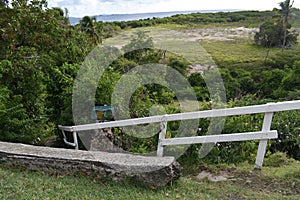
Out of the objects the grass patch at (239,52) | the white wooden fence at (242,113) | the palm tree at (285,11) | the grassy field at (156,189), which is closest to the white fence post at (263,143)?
the white wooden fence at (242,113)

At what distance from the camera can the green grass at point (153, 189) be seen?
2.65 metres

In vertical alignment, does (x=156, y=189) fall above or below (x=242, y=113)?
below

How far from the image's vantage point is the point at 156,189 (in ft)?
9.22

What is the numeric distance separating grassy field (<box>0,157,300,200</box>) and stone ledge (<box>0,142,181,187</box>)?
0.27ft

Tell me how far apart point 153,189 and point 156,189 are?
32mm

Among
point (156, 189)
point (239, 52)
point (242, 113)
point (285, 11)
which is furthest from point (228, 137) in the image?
point (285, 11)

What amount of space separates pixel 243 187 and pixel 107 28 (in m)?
23.7

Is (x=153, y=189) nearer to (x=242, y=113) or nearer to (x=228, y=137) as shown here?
(x=228, y=137)

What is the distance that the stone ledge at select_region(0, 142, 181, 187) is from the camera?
2.81m

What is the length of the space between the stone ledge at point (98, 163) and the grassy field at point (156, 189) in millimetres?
81

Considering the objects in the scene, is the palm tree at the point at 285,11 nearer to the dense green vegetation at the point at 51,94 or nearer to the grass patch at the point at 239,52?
the grass patch at the point at 239,52

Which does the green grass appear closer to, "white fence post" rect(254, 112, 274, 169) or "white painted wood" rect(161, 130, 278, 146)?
"white fence post" rect(254, 112, 274, 169)

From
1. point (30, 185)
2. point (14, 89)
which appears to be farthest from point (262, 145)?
point (14, 89)

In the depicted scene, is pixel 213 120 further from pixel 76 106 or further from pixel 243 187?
pixel 76 106
